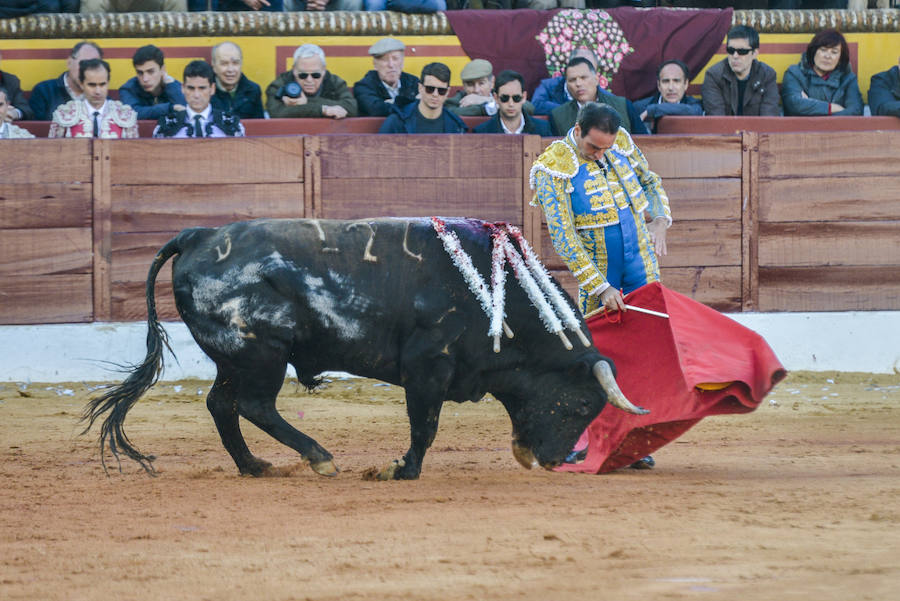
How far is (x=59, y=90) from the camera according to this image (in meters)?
8.65

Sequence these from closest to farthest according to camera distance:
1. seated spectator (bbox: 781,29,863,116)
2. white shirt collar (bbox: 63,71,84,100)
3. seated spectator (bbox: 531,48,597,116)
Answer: white shirt collar (bbox: 63,71,84,100) → seated spectator (bbox: 531,48,597,116) → seated spectator (bbox: 781,29,863,116)

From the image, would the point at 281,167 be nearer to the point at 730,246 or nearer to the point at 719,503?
the point at 730,246

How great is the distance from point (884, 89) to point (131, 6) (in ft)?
17.7

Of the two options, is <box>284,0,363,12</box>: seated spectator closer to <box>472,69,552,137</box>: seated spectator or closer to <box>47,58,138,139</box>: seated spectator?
<box>472,69,552,137</box>: seated spectator

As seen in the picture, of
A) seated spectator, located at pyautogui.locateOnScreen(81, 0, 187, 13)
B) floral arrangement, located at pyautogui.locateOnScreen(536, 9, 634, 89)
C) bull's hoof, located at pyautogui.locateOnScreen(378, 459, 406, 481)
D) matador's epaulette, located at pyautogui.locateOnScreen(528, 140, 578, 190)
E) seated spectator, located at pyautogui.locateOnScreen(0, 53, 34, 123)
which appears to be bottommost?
bull's hoof, located at pyautogui.locateOnScreen(378, 459, 406, 481)

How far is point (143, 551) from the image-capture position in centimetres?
371

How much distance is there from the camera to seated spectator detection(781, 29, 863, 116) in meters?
8.94

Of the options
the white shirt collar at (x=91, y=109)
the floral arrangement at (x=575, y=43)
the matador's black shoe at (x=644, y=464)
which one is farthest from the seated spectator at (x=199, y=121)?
the matador's black shoe at (x=644, y=464)

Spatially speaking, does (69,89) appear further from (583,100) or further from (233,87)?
(583,100)

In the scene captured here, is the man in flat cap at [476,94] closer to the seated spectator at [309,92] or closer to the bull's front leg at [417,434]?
the seated spectator at [309,92]

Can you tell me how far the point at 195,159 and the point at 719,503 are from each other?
4841 millimetres

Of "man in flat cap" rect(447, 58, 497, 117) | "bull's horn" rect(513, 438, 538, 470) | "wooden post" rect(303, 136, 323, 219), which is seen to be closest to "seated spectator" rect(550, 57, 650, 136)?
"man in flat cap" rect(447, 58, 497, 117)

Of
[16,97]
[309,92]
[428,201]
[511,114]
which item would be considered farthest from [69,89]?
[511,114]

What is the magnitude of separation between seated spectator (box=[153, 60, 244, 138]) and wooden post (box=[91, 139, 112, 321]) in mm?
410
